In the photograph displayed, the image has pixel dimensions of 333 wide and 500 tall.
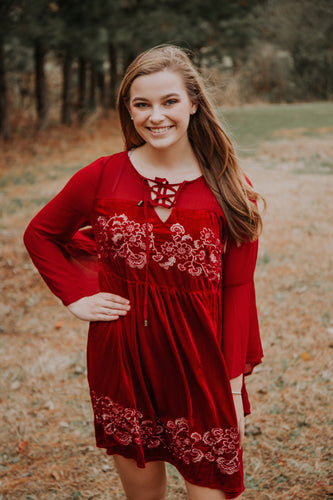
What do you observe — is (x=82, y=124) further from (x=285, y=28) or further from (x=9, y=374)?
(x=9, y=374)

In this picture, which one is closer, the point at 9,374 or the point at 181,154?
the point at 181,154

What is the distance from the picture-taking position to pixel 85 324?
495 cm

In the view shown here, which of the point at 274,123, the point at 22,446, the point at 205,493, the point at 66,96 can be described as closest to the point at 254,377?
the point at 22,446

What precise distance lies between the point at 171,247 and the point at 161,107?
486 mm

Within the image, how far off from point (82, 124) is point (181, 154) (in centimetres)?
1641

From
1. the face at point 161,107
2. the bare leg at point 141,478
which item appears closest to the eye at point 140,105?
the face at point 161,107

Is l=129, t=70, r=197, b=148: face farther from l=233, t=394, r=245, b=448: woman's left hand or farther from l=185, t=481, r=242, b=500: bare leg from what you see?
l=185, t=481, r=242, b=500: bare leg

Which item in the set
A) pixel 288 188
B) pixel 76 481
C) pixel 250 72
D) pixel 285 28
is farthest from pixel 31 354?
pixel 285 28

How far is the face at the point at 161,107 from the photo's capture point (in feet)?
5.90

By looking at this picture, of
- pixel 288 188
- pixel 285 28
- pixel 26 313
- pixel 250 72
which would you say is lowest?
pixel 26 313

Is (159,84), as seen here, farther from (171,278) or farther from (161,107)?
(171,278)

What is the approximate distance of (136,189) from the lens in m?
1.86

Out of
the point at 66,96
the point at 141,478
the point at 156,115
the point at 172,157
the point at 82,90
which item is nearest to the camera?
the point at 156,115

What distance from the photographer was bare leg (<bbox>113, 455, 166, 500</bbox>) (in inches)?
80.4
